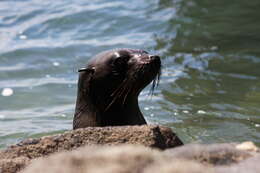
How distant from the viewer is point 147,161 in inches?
78.4

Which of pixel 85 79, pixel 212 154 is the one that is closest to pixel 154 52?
pixel 85 79

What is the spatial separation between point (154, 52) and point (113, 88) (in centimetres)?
510

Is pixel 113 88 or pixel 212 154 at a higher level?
pixel 212 154

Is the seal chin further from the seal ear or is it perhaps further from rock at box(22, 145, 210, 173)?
rock at box(22, 145, 210, 173)

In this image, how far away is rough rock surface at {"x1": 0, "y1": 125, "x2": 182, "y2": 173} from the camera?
3043 millimetres

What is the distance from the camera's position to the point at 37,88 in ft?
28.7

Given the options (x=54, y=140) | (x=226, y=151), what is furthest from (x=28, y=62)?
(x=226, y=151)

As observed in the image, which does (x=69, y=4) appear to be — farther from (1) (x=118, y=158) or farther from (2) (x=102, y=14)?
(1) (x=118, y=158)

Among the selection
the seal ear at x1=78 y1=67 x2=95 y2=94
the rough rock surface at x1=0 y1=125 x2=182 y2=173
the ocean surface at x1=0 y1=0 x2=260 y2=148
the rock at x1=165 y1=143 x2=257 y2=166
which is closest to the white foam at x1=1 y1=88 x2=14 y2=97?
the ocean surface at x1=0 y1=0 x2=260 y2=148

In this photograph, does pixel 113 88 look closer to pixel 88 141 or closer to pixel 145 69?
pixel 145 69

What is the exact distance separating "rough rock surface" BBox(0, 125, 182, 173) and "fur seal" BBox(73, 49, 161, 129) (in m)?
1.64

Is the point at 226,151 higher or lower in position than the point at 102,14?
higher

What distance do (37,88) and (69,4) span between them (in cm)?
566

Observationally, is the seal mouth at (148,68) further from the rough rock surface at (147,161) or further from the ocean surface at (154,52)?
the rough rock surface at (147,161)
